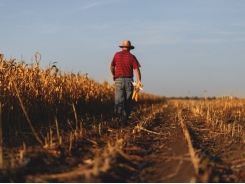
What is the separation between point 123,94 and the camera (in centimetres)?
1089

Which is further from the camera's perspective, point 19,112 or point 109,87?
point 109,87

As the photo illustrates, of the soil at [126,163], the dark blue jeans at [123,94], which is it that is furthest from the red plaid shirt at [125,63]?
the soil at [126,163]

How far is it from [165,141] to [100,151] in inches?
75.5

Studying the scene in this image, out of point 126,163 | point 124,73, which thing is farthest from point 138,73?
point 126,163

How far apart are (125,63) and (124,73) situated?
11.1 inches

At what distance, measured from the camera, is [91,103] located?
1438 centimetres

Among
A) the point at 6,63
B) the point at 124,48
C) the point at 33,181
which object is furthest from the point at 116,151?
the point at 124,48

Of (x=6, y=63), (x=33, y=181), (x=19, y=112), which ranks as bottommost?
(x=33, y=181)

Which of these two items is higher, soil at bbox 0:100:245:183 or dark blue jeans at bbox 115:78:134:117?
dark blue jeans at bbox 115:78:134:117

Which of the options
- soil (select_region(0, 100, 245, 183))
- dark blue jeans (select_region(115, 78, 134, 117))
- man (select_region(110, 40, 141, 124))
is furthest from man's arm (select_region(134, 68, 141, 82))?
soil (select_region(0, 100, 245, 183))

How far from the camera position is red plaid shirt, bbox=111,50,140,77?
10.7 m

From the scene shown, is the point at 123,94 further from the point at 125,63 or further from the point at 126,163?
the point at 126,163

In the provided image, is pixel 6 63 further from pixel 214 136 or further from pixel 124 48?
pixel 214 136

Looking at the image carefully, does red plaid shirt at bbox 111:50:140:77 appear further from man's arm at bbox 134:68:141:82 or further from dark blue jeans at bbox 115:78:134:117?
dark blue jeans at bbox 115:78:134:117
